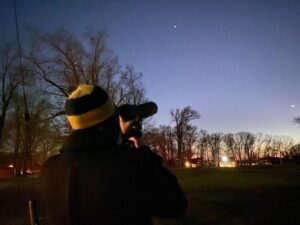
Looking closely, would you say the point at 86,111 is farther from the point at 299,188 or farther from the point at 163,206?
the point at 299,188

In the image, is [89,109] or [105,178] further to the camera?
[89,109]

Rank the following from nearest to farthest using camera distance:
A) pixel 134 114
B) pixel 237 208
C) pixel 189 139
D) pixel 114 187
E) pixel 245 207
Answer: pixel 114 187
pixel 134 114
pixel 237 208
pixel 245 207
pixel 189 139

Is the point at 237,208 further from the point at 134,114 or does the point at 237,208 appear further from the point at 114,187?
the point at 114,187

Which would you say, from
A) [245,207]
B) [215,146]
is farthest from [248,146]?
[245,207]

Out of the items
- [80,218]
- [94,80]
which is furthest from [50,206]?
[94,80]

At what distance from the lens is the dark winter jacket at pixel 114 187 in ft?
5.41

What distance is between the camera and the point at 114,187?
1.65 m

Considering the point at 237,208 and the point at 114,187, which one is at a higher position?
the point at 114,187

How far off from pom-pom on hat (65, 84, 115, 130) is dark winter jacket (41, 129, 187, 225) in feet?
0.21

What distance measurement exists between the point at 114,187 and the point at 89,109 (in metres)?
0.40

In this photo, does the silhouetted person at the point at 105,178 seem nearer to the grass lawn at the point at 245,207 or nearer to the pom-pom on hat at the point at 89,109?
the pom-pom on hat at the point at 89,109

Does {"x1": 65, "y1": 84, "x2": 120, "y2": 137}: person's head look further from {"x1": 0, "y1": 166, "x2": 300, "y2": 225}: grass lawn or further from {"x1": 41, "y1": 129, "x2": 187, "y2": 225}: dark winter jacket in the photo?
{"x1": 0, "y1": 166, "x2": 300, "y2": 225}: grass lawn

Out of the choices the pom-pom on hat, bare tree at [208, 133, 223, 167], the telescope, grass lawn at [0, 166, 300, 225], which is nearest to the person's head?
the pom-pom on hat

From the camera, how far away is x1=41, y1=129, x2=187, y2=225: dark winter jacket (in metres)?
1.65
